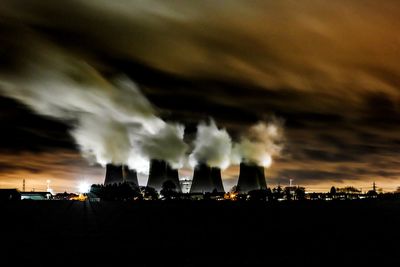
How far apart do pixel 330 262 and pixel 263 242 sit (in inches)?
434

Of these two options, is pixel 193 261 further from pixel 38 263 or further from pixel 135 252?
pixel 38 263

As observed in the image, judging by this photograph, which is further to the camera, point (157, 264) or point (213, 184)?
point (213, 184)

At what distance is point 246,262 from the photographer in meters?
27.3

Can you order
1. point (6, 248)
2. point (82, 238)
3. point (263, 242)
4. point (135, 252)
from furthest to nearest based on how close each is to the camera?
point (82, 238), point (263, 242), point (6, 248), point (135, 252)

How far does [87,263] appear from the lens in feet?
87.9

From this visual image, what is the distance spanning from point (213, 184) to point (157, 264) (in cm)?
15270

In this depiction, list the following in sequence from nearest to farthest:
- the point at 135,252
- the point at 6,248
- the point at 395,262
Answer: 1. the point at 395,262
2. the point at 135,252
3. the point at 6,248

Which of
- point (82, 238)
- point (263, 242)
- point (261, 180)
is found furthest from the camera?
point (261, 180)

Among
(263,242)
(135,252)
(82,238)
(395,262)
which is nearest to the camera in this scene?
(395,262)

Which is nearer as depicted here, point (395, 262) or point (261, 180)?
point (395, 262)

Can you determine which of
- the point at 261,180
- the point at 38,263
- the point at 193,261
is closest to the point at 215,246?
the point at 193,261

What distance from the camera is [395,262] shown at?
26.2m

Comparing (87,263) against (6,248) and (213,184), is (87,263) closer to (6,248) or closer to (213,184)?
(6,248)

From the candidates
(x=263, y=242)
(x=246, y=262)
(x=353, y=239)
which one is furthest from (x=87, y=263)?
(x=353, y=239)
